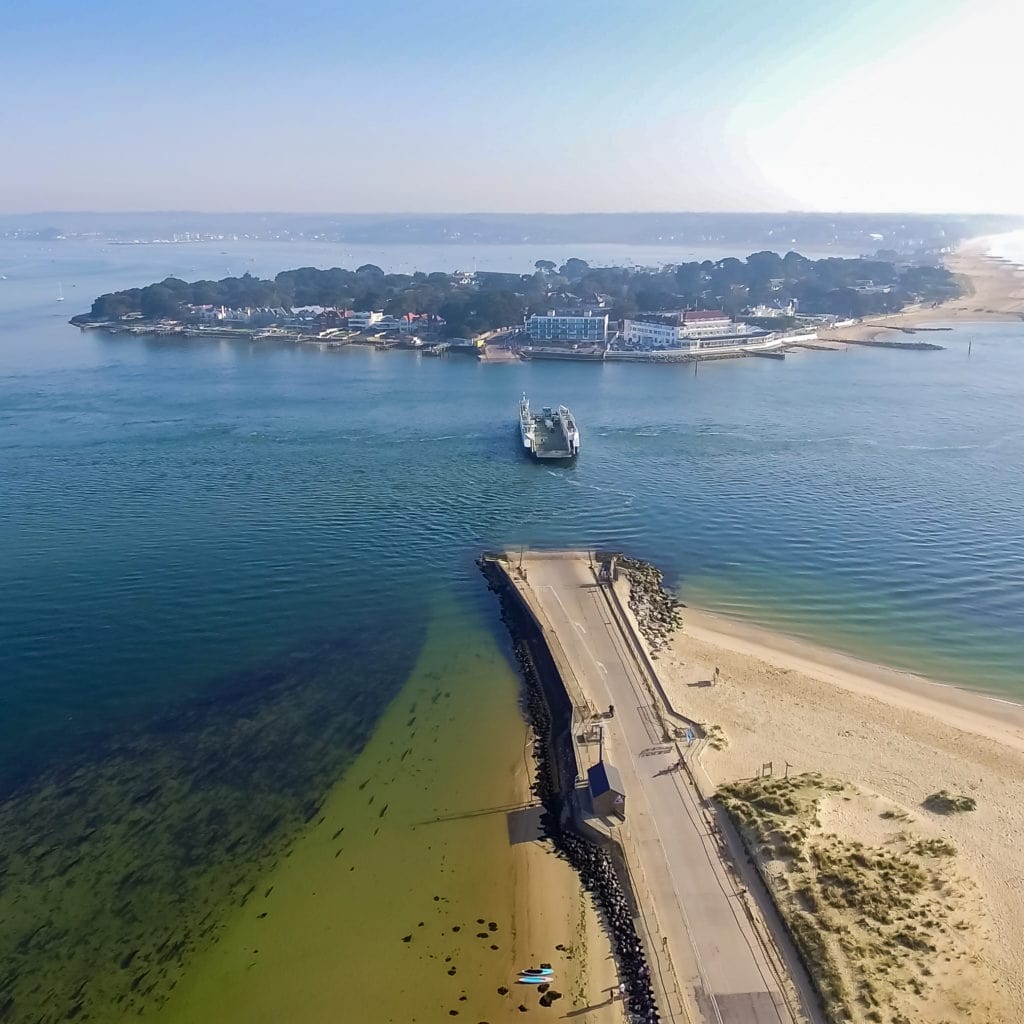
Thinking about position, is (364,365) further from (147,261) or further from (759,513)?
(147,261)

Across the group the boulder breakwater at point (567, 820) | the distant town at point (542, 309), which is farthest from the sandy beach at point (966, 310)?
the boulder breakwater at point (567, 820)

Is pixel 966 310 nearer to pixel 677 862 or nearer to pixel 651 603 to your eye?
pixel 651 603

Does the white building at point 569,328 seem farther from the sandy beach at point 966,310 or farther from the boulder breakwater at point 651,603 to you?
the boulder breakwater at point 651,603

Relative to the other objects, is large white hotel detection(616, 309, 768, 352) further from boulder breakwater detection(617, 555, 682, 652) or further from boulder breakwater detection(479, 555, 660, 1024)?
boulder breakwater detection(479, 555, 660, 1024)

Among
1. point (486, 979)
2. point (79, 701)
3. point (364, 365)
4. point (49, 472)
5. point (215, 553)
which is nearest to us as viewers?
point (486, 979)

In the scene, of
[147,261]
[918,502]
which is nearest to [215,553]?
[918,502]

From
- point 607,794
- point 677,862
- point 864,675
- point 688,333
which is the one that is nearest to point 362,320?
point 688,333
